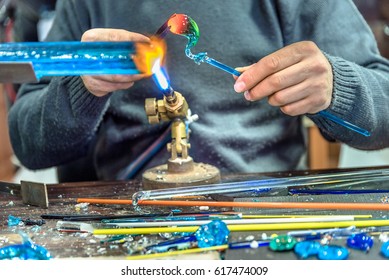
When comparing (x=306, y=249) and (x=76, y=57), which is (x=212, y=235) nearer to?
(x=306, y=249)

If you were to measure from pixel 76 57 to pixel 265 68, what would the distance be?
0.20 metres

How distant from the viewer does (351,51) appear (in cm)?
69

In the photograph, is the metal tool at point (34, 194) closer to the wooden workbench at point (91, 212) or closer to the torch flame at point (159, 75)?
the wooden workbench at point (91, 212)

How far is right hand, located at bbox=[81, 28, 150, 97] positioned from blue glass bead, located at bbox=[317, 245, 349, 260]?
0.21 metres

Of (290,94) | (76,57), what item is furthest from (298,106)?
(76,57)

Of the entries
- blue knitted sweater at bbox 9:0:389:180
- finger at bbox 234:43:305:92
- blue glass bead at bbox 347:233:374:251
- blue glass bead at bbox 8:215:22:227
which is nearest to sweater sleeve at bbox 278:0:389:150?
blue knitted sweater at bbox 9:0:389:180

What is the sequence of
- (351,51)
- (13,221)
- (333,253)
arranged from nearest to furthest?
(333,253) → (13,221) → (351,51)

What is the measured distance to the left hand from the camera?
0.55m

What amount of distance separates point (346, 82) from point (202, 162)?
0.21 metres

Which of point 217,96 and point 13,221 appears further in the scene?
point 217,96

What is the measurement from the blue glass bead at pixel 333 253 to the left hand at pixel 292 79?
0.63ft

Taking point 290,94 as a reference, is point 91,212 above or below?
below

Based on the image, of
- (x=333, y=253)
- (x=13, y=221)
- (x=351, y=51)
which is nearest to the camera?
(x=333, y=253)
